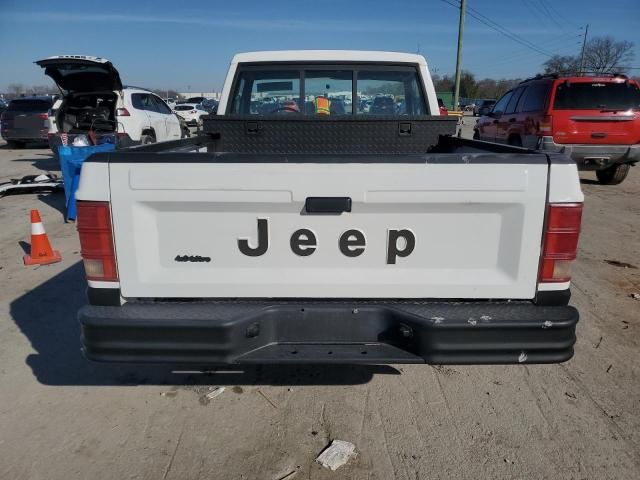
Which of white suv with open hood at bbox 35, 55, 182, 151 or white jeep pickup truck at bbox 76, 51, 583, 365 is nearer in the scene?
white jeep pickup truck at bbox 76, 51, 583, 365

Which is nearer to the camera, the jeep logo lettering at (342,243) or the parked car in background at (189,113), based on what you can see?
the jeep logo lettering at (342,243)

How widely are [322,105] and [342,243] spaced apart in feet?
8.50

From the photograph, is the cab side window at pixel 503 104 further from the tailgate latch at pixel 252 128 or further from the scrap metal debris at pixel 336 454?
the scrap metal debris at pixel 336 454

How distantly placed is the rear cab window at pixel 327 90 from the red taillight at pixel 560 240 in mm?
2362

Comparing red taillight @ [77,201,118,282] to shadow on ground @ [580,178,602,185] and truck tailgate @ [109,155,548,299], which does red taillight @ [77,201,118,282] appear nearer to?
truck tailgate @ [109,155,548,299]

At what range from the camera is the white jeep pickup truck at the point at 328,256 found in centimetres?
210

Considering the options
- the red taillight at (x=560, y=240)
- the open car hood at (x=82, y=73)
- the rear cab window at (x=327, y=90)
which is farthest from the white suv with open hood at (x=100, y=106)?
the red taillight at (x=560, y=240)

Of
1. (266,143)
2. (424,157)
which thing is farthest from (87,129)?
(424,157)

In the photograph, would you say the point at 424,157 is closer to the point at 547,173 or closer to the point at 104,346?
the point at 547,173

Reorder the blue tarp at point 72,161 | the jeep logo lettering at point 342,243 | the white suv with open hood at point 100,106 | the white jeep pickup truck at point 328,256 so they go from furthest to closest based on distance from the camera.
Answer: the white suv with open hood at point 100,106
the blue tarp at point 72,161
the jeep logo lettering at point 342,243
the white jeep pickup truck at point 328,256

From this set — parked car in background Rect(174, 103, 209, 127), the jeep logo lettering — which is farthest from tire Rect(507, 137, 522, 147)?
parked car in background Rect(174, 103, 209, 127)

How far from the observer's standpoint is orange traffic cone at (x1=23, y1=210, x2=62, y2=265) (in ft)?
17.4

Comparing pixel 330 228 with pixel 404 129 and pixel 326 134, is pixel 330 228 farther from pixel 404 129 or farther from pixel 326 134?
pixel 404 129

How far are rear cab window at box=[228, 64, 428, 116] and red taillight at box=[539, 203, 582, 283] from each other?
236 centimetres
